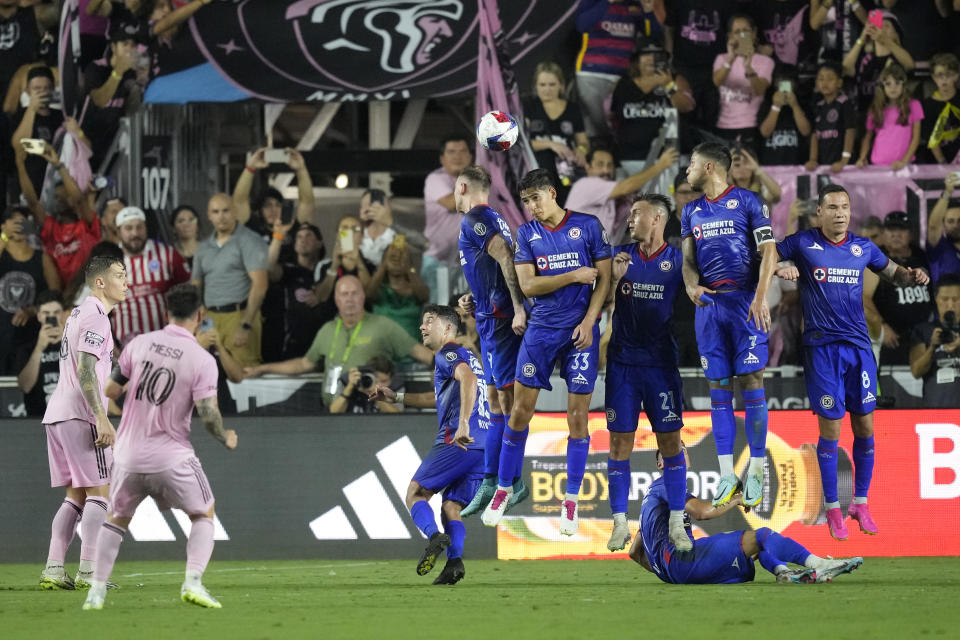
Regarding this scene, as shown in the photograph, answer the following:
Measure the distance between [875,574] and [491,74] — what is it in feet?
23.8

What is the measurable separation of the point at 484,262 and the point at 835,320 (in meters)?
2.99

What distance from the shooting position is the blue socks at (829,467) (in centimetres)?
1155

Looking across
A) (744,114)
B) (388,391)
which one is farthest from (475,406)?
(744,114)

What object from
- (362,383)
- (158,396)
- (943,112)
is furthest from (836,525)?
(943,112)

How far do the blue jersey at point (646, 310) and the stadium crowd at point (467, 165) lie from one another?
3438mm

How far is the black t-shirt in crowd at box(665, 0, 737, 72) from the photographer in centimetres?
1720

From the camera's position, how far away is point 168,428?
8812 millimetres

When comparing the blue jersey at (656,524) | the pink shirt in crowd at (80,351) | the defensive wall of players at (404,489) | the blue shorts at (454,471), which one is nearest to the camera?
the blue jersey at (656,524)

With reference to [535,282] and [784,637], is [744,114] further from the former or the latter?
[784,637]

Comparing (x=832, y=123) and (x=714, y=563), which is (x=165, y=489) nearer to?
(x=714, y=563)

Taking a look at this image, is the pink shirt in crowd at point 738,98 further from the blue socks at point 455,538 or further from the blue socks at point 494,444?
the blue socks at point 455,538

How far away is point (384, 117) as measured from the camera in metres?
18.5

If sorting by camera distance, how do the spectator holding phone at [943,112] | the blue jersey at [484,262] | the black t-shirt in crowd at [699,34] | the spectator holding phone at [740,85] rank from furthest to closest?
the black t-shirt in crowd at [699,34] → the spectator holding phone at [740,85] → the spectator holding phone at [943,112] → the blue jersey at [484,262]

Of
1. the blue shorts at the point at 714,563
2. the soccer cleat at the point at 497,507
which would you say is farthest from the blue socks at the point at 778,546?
the soccer cleat at the point at 497,507
